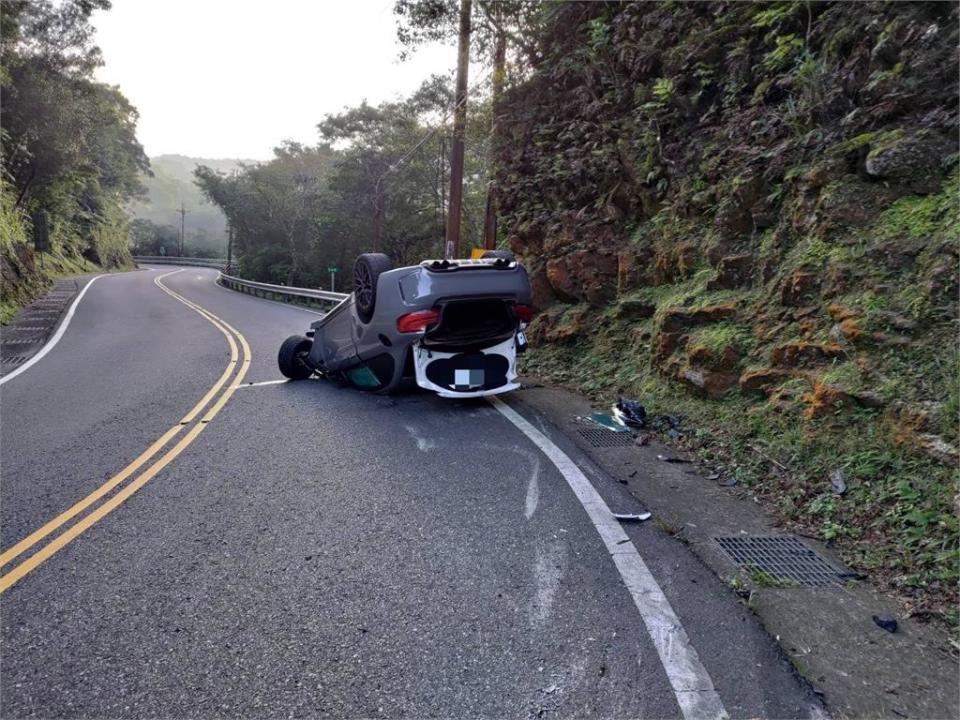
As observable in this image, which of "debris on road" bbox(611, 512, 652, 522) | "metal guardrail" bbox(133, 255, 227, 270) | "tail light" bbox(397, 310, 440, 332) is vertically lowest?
"metal guardrail" bbox(133, 255, 227, 270)

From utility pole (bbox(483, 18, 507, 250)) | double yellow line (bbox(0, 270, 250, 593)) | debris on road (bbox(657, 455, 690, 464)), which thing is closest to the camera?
double yellow line (bbox(0, 270, 250, 593))

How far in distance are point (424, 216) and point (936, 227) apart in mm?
29122

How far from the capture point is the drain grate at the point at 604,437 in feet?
18.6

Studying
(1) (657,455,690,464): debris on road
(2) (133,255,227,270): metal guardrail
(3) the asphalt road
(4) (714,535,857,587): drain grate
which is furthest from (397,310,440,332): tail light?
(2) (133,255,227,270): metal guardrail

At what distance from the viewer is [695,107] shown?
8.30 metres

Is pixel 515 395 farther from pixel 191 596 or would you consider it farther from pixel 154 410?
pixel 191 596

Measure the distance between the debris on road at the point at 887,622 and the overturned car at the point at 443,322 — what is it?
15.3ft

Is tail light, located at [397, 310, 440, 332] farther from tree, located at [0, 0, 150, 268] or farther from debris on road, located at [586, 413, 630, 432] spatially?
tree, located at [0, 0, 150, 268]

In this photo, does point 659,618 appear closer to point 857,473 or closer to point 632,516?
point 632,516

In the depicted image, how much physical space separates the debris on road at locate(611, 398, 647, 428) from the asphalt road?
0.79m

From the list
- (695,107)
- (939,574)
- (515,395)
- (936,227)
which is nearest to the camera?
(939,574)

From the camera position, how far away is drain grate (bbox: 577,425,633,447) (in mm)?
5676

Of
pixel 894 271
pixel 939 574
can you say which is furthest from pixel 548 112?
pixel 939 574

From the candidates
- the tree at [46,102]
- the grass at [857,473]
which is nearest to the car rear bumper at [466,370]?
the grass at [857,473]
